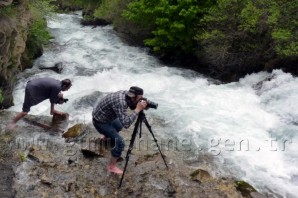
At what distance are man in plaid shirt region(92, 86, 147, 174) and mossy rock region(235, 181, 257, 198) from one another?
220cm

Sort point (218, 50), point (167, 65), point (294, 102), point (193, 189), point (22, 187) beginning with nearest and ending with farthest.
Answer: point (22, 187) → point (193, 189) → point (294, 102) → point (218, 50) → point (167, 65)

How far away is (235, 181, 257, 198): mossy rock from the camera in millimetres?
6628

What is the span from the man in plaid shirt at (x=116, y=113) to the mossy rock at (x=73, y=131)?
1567 millimetres

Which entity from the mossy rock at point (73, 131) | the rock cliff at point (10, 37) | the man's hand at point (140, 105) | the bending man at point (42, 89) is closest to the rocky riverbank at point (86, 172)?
the mossy rock at point (73, 131)

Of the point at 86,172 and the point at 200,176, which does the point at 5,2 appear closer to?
the point at 86,172

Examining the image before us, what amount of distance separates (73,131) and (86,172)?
5.37 feet

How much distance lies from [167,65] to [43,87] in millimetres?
→ 8489

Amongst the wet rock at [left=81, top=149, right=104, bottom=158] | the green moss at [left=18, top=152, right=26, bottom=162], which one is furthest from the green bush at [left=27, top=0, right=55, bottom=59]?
the wet rock at [left=81, top=149, right=104, bottom=158]

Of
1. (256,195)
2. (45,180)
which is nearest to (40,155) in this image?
(45,180)

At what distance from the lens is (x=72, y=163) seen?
709cm

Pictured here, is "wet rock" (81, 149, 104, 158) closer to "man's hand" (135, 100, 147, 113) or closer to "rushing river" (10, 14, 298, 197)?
"man's hand" (135, 100, 147, 113)

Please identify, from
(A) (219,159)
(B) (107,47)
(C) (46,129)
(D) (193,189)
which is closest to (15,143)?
(C) (46,129)

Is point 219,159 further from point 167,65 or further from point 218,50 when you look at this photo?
point 167,65

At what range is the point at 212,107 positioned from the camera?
10.7 metres
